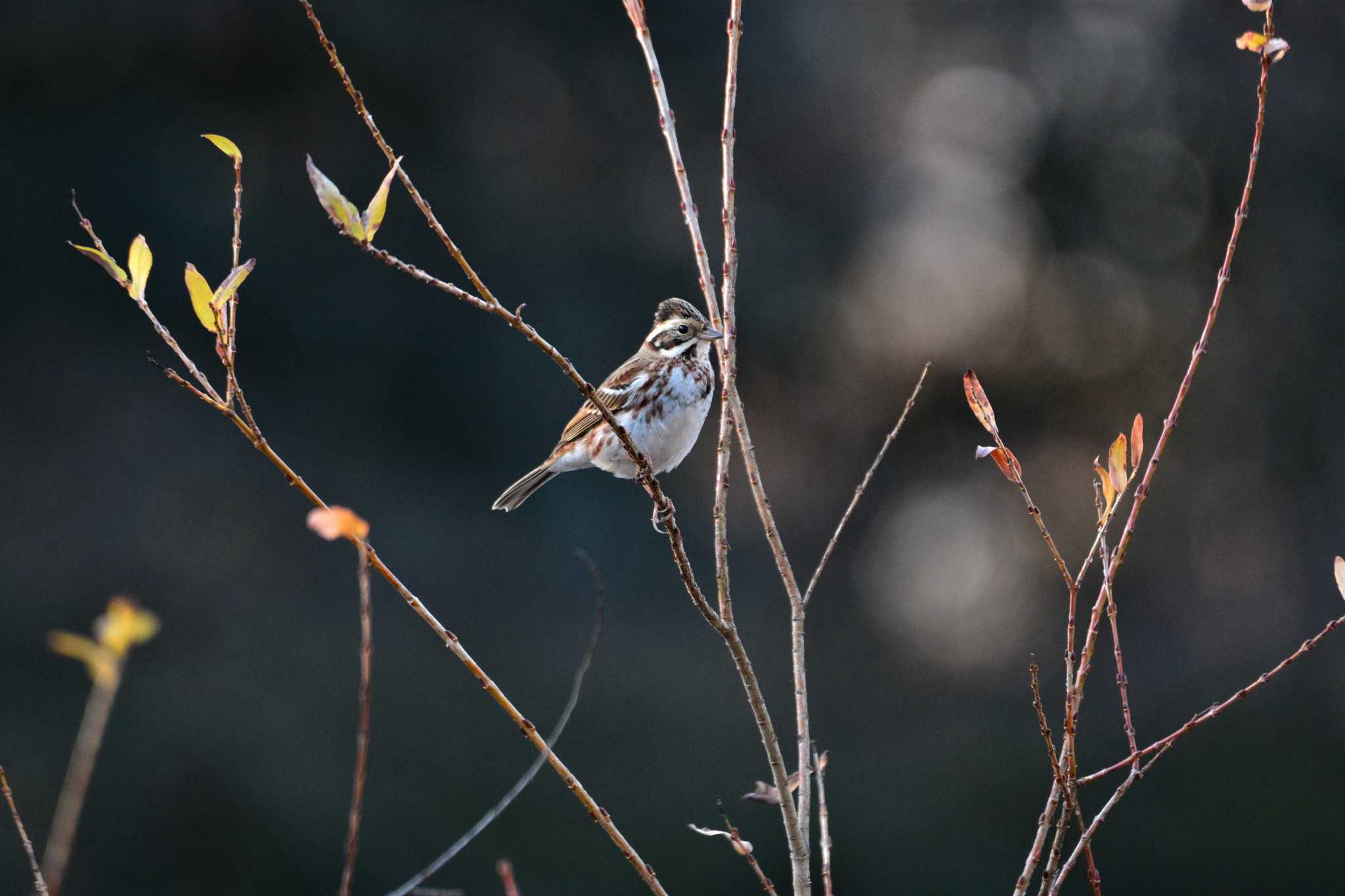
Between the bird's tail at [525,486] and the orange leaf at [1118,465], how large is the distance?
260 centimetres

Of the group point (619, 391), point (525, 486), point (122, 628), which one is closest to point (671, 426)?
point (619, 391)

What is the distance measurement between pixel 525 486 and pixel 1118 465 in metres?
2.73

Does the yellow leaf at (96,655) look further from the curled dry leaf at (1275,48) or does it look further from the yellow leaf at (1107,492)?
the curled dry leaf at (1275,48)

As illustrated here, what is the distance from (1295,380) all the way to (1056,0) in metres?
3.39

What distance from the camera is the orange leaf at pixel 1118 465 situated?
199cm

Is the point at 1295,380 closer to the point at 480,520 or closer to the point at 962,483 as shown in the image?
the point at 962,483

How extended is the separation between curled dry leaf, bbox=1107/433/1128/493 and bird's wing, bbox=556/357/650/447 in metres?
2.13

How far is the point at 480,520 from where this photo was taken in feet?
34.6

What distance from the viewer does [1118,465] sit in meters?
2.00

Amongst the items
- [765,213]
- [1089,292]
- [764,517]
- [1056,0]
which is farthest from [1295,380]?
[764,517]

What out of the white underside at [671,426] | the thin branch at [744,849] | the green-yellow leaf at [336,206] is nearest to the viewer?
the green-yellow leaf at [336,206]

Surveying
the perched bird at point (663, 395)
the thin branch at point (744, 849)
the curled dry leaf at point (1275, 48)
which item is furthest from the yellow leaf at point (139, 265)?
the perched bird at point (663, 395)

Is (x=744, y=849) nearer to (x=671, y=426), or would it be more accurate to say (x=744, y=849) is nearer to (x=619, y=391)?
(x=671, y=426)

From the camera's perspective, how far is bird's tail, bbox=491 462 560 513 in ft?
14.5
